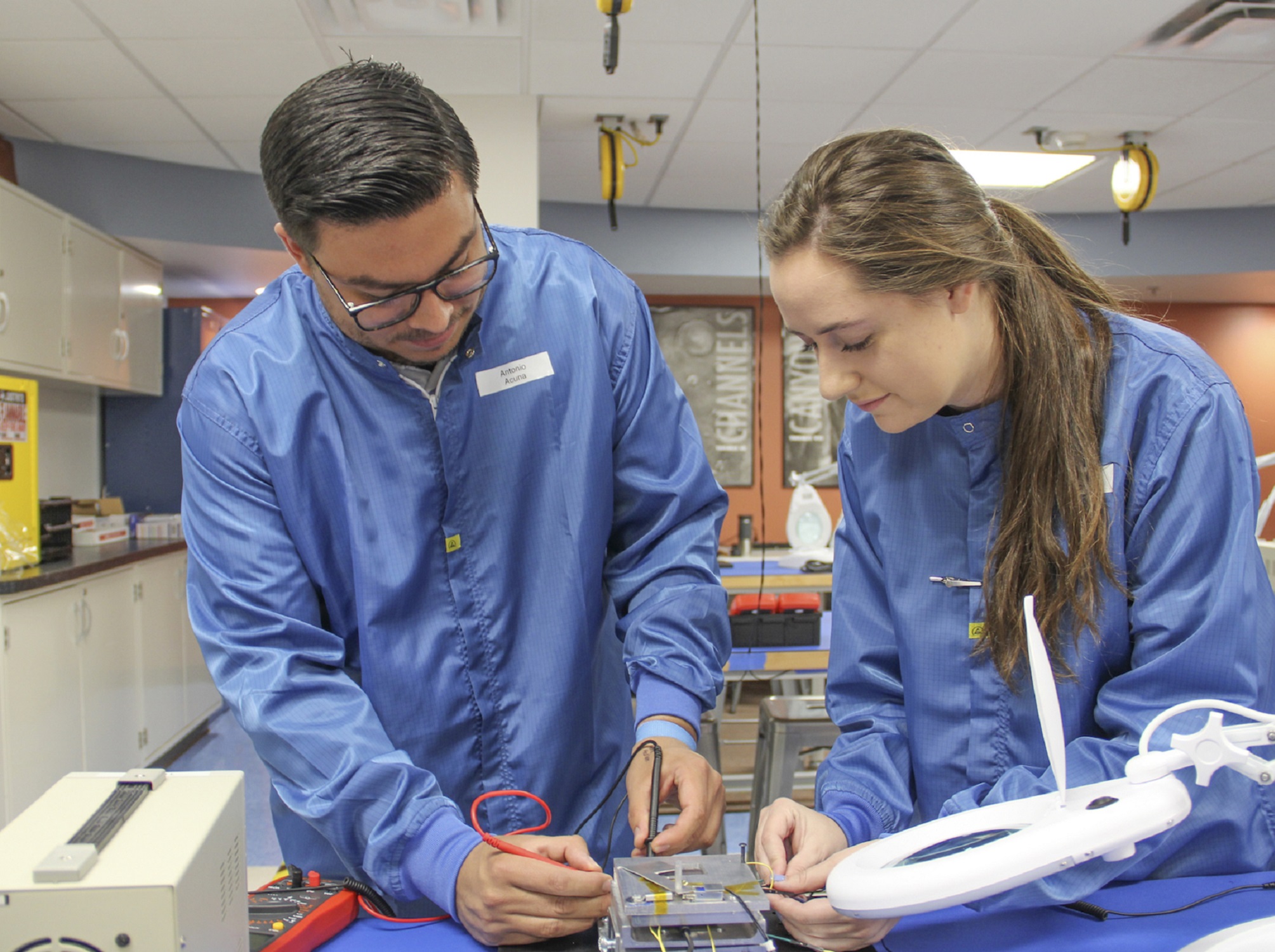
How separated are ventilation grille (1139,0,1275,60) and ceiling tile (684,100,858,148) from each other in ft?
3.66

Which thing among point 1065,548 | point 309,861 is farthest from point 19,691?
point 1065,548

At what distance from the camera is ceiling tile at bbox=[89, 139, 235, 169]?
13.1 feet

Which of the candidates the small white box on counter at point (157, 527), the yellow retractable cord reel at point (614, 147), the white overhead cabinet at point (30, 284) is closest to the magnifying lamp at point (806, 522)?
the yellow retractable cord reel at point (614, 147)

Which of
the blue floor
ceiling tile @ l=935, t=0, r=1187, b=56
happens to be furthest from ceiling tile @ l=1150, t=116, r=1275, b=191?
the blue floor

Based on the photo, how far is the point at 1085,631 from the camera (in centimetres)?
97

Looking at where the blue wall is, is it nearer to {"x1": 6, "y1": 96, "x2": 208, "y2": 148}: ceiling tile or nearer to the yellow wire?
{"x1": 6, "y1": 96, "x2": 208, "y2": 148}: ceiling tile

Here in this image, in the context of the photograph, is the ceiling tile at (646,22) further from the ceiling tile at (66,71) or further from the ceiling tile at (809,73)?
the ceiling tile at (66,71)

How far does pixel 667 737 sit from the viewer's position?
3.50 ft

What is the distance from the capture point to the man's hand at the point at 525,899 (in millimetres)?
839

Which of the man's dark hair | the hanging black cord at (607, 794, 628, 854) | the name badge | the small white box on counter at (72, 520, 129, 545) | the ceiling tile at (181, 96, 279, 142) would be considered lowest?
the hanging black cord at (607, 794, 628, 854)

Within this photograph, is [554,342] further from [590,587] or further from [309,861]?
[309,861]

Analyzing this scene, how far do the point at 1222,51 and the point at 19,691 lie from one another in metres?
4.52

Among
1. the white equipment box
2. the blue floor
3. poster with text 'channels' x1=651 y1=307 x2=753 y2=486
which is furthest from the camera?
poster with text 'channels' x1=651 y1=307 x2=753 y2=486

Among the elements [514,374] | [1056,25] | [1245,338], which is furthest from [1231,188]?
[514,374]
